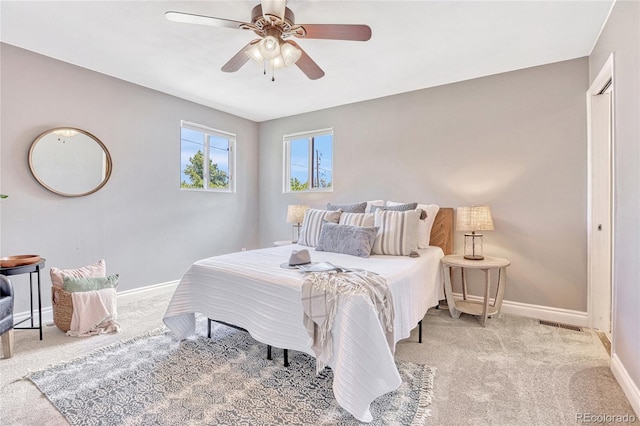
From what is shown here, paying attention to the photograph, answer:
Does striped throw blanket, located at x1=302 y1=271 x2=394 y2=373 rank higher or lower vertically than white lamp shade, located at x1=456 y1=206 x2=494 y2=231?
lower

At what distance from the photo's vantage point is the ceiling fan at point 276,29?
6.03 feet

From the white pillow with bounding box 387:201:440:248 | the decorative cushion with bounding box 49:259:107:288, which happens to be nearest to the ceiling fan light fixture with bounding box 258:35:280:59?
the white pillow with bounding box 387:201:440:248

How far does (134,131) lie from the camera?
363 cm

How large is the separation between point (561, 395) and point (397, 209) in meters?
1.89

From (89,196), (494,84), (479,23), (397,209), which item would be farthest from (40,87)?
(494,84)

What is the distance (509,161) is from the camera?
320 centimetres

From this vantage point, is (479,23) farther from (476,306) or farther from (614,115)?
(476,306)

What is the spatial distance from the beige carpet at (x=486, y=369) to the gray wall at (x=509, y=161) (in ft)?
2.15

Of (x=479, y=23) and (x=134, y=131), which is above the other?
(x=479, y=23)

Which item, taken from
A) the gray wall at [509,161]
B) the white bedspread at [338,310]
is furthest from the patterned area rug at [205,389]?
the gray wall at [509,161]

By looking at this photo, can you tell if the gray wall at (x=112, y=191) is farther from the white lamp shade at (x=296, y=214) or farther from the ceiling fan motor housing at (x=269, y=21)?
the ceiling fan motor housing at (x=269, y=21)

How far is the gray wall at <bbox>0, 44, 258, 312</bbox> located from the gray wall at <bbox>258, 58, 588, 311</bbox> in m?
2.44

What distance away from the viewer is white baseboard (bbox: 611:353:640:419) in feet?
5.51

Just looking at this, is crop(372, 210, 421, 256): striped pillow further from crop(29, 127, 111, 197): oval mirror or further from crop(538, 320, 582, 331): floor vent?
crop(29, 127, 111, 197): oval mirror
